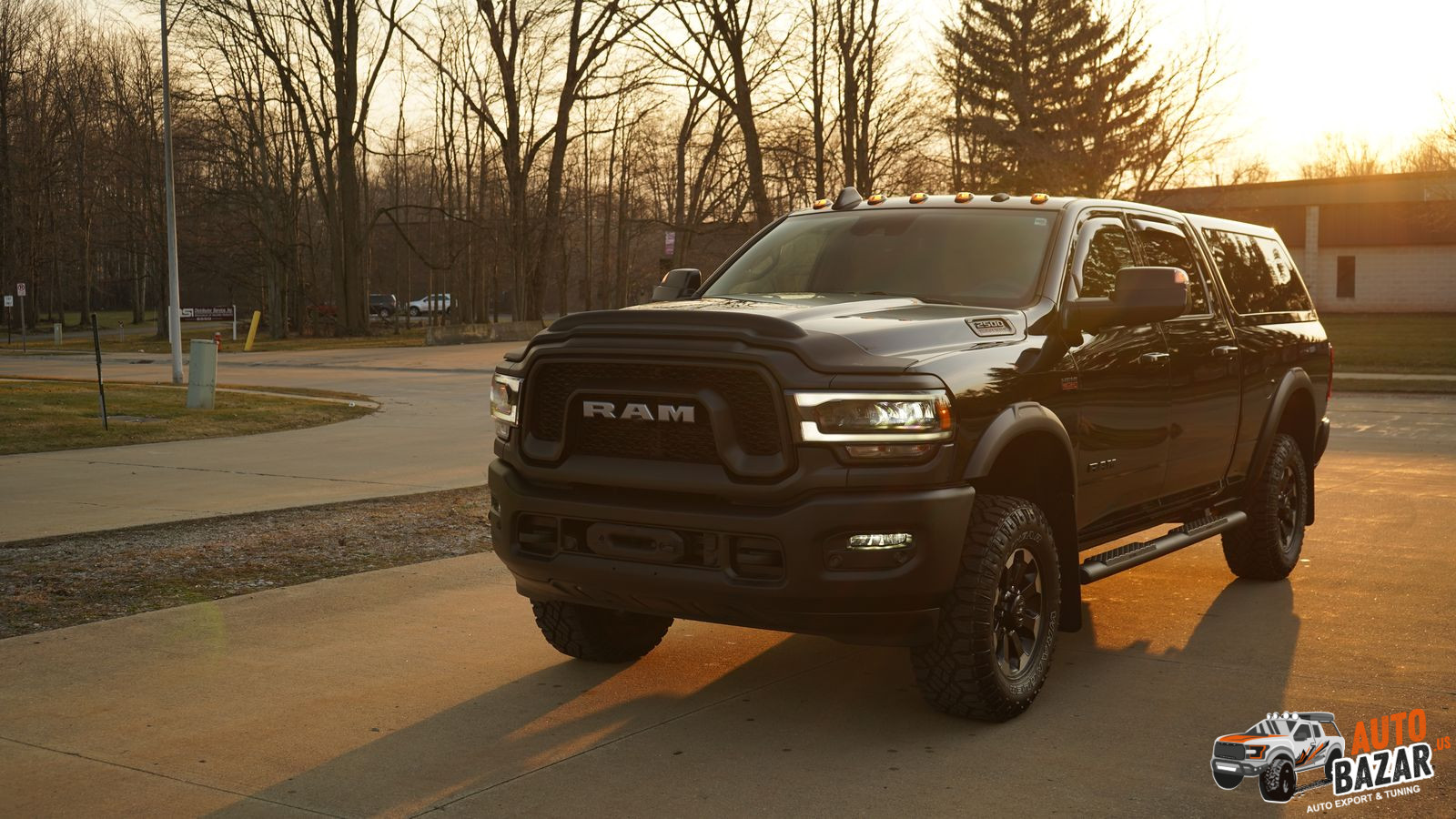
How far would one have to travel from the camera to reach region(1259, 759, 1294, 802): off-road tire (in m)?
4.24

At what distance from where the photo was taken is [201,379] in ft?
62.1

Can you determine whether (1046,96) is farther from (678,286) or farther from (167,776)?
(167,776)

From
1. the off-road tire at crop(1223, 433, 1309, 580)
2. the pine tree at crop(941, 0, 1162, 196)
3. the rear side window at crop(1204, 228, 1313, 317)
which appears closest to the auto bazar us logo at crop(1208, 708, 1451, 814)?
the off-road tire at crop(1223, 433, 1309, 580)

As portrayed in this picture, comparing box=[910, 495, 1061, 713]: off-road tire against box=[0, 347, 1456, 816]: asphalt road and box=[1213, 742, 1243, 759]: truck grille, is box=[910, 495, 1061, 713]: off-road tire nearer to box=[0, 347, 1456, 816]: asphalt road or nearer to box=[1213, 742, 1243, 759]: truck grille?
box=[0, 347, 1456, 816]: asphalt road

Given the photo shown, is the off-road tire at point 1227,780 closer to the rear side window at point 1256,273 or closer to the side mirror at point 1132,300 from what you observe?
the side mirror at point 1132,300

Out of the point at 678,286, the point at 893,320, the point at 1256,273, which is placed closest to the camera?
the point at 893,320

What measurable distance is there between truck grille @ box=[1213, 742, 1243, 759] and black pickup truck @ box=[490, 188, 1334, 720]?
69 cm

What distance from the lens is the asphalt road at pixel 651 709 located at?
419 centimetres

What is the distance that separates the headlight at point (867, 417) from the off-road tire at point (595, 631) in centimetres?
160

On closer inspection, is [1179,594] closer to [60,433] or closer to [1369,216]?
[60,433]

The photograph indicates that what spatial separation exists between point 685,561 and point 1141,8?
1448 inches

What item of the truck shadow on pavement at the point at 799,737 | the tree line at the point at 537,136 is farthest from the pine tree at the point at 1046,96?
the truck shadow on pavement at the point at 799,737

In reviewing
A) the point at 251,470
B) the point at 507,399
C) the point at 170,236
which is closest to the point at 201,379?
the point at 251,470

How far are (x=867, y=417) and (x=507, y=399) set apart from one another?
5.10ft
